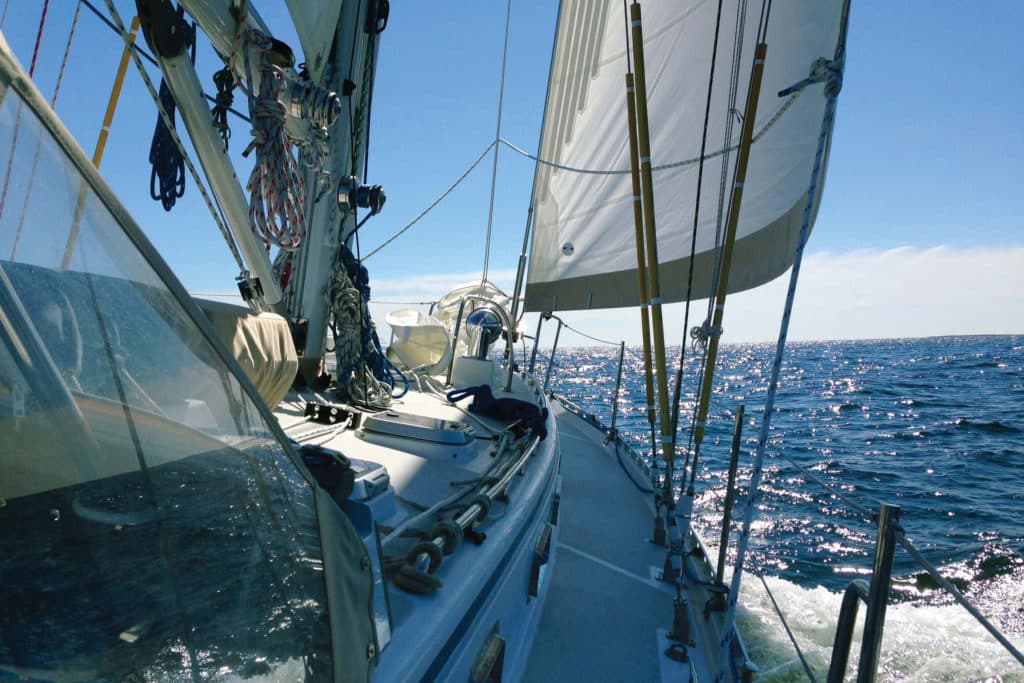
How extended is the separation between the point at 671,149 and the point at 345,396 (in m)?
2.58

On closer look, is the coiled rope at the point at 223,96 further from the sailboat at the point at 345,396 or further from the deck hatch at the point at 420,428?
the deck hatch at the point at 420,428

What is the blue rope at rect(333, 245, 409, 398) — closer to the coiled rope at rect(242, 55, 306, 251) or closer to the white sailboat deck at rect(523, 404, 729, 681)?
the coiled rope at rect(242, 55, 306, 251)

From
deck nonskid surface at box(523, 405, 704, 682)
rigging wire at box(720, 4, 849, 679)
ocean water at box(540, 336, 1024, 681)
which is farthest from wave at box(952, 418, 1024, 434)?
rigging wire at box(720, 4, 849, 679)

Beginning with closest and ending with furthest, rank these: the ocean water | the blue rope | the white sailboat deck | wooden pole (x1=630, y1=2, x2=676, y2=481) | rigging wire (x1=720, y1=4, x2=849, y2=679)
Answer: rigging wire (x1=720, y1=4, x2=849, y2=679)
the white sailboat deck
wooden pole (x1=630, y1=2, x2=676, y2=481)
the blue rope
the ocean water

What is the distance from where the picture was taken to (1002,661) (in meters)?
4.06

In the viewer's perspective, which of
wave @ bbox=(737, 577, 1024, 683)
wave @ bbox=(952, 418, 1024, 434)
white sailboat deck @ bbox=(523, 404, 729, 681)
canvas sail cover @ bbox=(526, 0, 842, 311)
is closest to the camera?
white sailboat deck @ bbox=(523, 404, 729, 681)

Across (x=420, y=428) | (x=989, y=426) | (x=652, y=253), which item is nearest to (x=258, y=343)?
(x=420, y=428)

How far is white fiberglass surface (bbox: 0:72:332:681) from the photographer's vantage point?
604 mm

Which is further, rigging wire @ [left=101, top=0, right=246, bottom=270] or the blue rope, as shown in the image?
the blue rope

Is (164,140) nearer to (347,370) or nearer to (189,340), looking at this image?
(347,370)


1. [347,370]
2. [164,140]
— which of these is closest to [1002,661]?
[347,370]

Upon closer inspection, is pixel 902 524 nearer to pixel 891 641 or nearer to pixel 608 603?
pixel 891 641

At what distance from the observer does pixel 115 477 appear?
69 cm

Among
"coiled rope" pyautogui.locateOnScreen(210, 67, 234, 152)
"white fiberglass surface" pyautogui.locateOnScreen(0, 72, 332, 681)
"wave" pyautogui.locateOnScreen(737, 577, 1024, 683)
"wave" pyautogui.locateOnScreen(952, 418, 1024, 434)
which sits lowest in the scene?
"wave" pyautogui.locateOnScreen(737, 577, 1024, 683)
